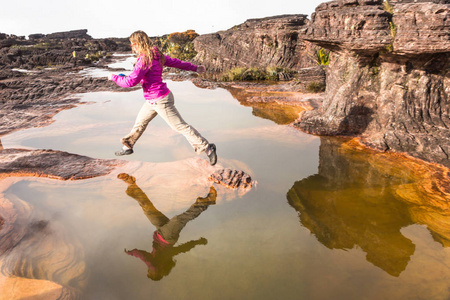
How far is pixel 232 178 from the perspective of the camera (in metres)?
3.77

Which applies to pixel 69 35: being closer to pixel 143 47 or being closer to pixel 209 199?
pixel 143 47

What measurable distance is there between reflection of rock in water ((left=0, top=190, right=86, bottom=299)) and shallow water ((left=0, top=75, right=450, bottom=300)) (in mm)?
19

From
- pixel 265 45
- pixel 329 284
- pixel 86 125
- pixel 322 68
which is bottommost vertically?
pixel 329 284

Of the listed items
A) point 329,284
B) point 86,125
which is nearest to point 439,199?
point 329,284

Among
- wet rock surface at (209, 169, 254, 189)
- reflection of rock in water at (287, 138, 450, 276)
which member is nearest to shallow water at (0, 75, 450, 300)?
reflection of rock in water at (287, 138, 450, 276)

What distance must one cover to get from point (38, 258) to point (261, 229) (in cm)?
215

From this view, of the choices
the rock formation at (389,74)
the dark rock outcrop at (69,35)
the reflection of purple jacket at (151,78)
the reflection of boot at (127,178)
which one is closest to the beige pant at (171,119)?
the reflection of purple jacket at (151,78)

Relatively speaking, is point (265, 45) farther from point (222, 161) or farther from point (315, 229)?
point (315, 229)

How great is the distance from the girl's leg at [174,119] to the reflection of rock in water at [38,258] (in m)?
1.86

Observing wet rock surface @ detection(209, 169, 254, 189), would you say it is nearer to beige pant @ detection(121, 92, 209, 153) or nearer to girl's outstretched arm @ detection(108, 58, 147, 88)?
beige pant @ detection(121, 92, 209, 153)

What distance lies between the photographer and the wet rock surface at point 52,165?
4.03 meters

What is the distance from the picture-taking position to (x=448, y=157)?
167 inches

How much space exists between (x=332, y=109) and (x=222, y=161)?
308 cm

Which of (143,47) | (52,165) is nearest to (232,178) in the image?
(143,47)
